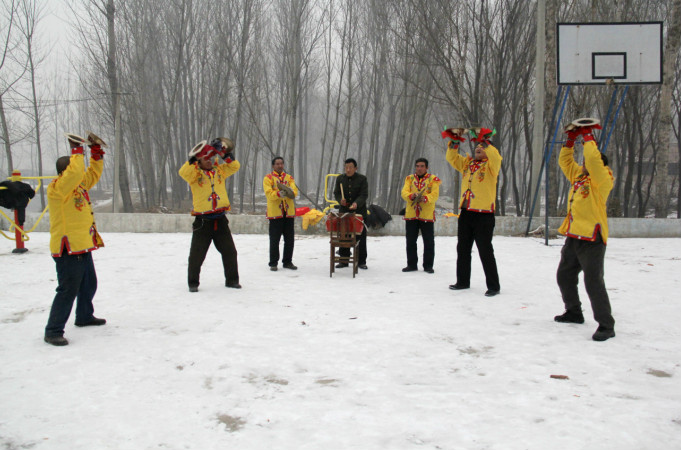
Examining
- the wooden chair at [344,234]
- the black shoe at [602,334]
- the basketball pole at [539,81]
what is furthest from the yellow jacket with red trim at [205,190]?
the basketball pole at [539,81]

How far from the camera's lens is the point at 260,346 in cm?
417

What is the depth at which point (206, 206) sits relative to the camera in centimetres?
608

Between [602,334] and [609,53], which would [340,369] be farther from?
[609,53]

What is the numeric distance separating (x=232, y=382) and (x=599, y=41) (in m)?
8.95

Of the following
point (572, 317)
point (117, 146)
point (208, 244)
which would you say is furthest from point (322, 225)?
point (117, 146)

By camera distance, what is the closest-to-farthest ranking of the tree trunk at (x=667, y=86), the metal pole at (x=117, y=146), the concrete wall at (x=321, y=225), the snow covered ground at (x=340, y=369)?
the snow covered ground at (x=340, y=369) → the concrete wall at (x=321, y=225) → the tree trunk at (x=667, y=86) → the metal pole at (x=117, y=146)

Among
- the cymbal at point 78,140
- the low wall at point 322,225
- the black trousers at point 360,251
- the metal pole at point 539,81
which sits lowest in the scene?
the black trousers at point 360,251

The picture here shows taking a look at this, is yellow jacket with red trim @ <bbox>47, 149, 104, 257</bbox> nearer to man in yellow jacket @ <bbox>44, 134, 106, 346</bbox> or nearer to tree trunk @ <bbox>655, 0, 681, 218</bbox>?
man in yellow jacket @ <bbox>44, 134, 106, 346</bbox>

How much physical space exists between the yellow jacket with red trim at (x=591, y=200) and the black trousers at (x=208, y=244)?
369 centimetres

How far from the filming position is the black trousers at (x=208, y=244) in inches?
241

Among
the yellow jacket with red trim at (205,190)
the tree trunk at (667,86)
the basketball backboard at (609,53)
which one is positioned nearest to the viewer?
the yellow jacket with red trim at (205,190)

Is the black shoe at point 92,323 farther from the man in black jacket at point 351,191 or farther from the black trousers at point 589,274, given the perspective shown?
the black trousers at point 589,274

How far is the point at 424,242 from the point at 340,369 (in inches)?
153

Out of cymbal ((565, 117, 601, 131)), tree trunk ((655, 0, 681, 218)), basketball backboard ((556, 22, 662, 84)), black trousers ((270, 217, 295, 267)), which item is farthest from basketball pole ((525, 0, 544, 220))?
cymbal ((565, 117, 601, 131))
